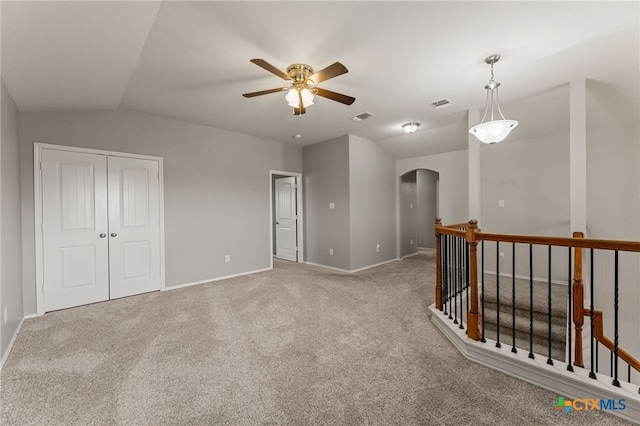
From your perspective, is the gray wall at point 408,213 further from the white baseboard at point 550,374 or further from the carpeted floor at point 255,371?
the white baseboard at point 550,374

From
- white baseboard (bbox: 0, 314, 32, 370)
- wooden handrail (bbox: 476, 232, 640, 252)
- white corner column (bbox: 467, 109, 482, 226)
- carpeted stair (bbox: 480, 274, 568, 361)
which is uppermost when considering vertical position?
white corner column (bbox: 467, 109, 482, 226)

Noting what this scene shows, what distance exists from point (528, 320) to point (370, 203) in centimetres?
317

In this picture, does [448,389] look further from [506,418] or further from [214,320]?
[214,320]

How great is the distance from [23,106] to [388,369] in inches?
183

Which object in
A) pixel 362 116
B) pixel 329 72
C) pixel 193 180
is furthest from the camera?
pixel 193 180

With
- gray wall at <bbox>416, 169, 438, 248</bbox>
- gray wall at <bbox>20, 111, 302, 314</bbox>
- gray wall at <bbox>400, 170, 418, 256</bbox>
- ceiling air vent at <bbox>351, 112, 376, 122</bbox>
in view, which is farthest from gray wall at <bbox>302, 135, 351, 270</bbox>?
gray wall at <bbox>416, 169, 438, 248</bbox>

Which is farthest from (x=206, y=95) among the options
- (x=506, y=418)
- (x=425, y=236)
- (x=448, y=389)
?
(x=425, y=236)

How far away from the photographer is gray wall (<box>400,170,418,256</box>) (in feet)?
21.7

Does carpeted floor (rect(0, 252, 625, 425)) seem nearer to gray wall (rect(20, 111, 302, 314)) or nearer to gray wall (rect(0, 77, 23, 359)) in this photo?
gray wall (rect(0, 77, 23, 359))

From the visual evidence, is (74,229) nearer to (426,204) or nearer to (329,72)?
(329,72)

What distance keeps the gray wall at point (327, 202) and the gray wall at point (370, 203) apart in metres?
0.15

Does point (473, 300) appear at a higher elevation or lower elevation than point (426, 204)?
lower

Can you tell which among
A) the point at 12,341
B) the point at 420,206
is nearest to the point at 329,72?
the point at 12,341

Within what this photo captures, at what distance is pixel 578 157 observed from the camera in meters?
3.10
